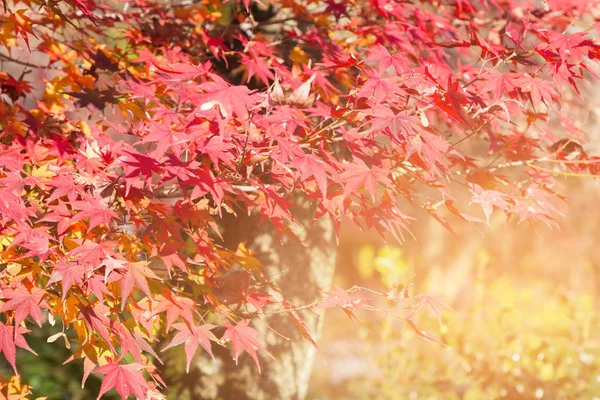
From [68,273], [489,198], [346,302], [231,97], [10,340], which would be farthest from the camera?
[489,198]

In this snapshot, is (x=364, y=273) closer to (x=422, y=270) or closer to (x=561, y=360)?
(x=422, y=270)

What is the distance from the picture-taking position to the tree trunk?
3.49m

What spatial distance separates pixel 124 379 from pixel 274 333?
5.41 ft

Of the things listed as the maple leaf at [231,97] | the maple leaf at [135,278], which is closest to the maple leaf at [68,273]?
the maple leaf at [135,278]

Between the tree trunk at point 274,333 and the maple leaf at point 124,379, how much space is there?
5.04 ft

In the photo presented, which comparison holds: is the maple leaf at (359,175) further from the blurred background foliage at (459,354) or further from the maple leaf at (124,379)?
the blurred background foliage at (459,354)

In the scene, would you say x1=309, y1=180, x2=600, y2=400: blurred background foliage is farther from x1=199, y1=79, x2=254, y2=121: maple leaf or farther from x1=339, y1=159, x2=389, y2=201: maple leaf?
x1=199, y1=79, x2=254, y2=121: maple leaf

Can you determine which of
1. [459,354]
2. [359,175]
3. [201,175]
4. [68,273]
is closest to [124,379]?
[68,273]

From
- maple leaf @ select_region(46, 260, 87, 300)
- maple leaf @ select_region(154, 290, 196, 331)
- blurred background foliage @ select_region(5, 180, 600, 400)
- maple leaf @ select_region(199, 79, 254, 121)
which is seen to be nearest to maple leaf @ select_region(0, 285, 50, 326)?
maple leaf @ select_region(46, 260, 87, 300)

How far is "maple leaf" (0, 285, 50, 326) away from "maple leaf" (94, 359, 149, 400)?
0.28 meters

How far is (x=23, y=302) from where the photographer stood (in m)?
1.95

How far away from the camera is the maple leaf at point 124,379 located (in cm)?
188

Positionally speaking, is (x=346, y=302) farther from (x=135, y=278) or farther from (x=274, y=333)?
(x=274, y=333)

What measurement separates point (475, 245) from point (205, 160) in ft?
22.9
